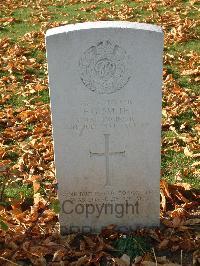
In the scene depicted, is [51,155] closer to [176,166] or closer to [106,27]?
[176,166]

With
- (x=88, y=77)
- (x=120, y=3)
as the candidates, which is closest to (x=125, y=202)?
(x=88, y=77)

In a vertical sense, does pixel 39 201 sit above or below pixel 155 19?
below

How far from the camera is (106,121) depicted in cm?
362

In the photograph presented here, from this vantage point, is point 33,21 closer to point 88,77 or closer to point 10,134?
point 10,134

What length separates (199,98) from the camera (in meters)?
6.11

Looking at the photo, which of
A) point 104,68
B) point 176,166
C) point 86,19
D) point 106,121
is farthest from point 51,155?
point 86,19

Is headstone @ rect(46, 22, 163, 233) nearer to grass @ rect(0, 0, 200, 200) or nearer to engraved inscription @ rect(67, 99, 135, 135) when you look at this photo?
engraved inscription @ rect(67, 99, 135, 135)

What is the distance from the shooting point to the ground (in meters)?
3.75

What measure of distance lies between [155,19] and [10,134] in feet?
16.1

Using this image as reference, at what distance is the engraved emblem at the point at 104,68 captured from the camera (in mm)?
3344

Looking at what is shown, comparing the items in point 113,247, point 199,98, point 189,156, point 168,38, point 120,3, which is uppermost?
point 120,3

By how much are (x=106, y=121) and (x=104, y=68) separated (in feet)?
1.43

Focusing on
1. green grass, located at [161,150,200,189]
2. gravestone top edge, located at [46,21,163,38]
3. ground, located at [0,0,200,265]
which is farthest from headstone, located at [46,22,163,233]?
green grass, located at [161,150,200,189]

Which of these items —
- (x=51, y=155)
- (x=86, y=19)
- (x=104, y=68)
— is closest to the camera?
(x=104, y=68)
